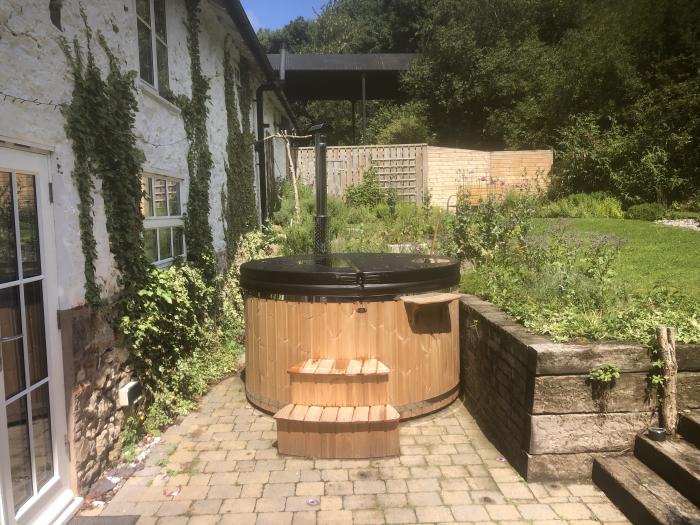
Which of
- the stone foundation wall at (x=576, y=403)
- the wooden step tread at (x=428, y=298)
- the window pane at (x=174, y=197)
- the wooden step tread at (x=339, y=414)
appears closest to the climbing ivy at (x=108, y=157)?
the window pane at (x=174, y=197)

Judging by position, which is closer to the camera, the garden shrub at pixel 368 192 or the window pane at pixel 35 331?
the window pane at pixel 35 331

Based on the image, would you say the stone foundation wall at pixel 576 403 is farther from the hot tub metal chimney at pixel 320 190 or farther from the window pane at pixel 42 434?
the hot tub metal chimney at pixel 320 190

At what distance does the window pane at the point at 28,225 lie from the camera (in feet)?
8.99

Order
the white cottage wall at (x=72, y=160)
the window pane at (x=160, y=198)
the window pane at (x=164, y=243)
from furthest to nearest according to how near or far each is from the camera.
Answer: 1. the window pane at (x=164, y=243)
2. the window pane at (x=160, y=198)
3. the white cottage wall at (x=72, y=160)

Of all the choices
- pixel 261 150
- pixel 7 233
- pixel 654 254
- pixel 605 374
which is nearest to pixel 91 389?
pixel 7 233

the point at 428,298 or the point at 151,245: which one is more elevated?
the point at 151,245

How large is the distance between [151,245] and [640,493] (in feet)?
14.7

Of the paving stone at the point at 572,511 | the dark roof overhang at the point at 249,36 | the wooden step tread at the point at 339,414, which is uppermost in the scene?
the dark roof overhang at the point at 249,36

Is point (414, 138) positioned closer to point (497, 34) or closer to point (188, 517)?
point (497, 34)

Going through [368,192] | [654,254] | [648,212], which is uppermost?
[368,192]

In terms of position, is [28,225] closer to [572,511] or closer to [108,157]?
[108,157]

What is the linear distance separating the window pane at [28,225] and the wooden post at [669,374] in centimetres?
381

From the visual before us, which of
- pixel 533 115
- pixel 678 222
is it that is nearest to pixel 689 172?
pixel 678 222

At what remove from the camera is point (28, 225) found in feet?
9.21
